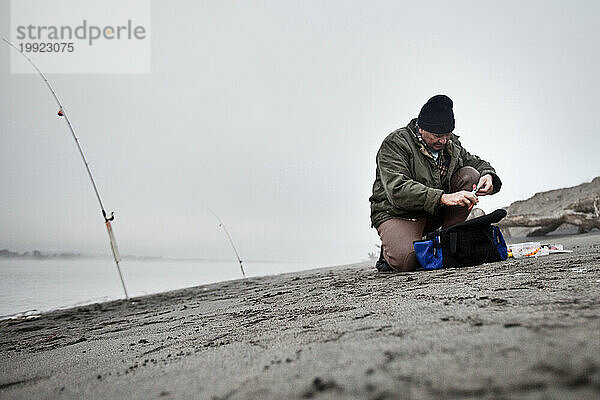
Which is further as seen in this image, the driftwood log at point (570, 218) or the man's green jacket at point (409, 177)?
the driftwood log at point (570, 218)

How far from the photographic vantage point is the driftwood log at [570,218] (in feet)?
19.2

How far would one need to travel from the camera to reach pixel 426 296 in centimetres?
154

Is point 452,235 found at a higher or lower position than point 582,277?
higher

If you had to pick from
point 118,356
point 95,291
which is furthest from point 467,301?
point 95,291

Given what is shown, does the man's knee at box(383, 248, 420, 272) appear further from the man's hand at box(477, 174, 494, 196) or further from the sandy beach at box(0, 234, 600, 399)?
the sandy beach at box(0, 234, 600, 399)

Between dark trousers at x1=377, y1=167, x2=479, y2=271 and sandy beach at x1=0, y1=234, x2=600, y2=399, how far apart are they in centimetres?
152

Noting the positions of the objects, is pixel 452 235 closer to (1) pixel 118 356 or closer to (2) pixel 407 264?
(2) pixel 407 264

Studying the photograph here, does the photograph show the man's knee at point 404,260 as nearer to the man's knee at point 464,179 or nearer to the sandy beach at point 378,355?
the man's knee at point 464,179

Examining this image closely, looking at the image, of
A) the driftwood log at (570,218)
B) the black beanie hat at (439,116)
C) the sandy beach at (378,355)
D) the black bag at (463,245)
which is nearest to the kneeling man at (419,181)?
the black beanie hat at (439,116)

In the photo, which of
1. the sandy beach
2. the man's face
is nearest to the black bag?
the man's face

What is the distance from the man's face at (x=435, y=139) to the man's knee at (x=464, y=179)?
392 millimetres

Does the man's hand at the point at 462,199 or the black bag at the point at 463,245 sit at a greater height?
the man's hand at the point at 462,199

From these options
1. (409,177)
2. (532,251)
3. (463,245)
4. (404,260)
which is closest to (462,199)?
(463,245)

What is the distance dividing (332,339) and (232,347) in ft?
1.08
